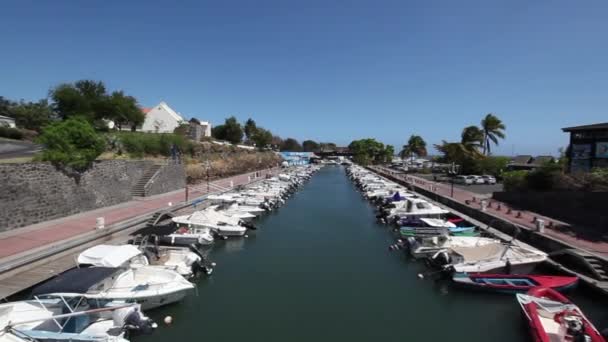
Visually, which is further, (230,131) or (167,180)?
(230,131)

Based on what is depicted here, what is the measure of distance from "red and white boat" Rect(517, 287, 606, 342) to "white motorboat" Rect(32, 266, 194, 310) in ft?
38.7

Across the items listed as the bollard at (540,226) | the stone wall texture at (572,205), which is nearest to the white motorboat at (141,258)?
the bollard at (540,226)

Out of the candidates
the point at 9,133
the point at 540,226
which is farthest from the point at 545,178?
the point at 9,133

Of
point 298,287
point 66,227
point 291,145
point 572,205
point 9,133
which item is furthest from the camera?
point 291,145

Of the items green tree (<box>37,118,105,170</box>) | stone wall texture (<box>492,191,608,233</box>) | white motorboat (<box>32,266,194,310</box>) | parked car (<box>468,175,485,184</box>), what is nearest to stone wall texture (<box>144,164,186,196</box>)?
green tree (<box>37,118,105,170</box>)

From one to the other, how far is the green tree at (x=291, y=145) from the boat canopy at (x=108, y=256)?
532ft

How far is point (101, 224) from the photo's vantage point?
722 inches

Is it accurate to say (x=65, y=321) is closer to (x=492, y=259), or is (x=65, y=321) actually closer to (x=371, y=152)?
(x=492, y=259)

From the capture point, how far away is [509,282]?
14.5 m

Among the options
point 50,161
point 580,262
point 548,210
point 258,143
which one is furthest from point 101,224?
point 258,143

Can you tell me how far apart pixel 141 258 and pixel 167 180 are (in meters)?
22.3

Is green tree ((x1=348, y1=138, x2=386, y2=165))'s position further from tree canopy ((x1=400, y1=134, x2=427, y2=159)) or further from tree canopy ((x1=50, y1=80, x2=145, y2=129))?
tree canopy ((x1=50, y1=80, x2=145, y2=129))

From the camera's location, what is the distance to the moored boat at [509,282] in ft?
45.6

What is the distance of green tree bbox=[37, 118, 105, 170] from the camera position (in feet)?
71.5
